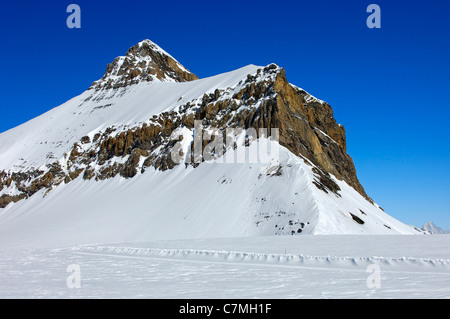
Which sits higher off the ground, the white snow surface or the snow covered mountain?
the snow covered mountain

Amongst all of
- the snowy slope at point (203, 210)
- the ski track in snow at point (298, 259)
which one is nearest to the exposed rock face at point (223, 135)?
the snowy slope at point (203, 210)

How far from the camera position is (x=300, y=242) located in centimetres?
2478

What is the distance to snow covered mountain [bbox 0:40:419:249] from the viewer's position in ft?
159

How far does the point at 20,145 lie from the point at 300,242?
114 m

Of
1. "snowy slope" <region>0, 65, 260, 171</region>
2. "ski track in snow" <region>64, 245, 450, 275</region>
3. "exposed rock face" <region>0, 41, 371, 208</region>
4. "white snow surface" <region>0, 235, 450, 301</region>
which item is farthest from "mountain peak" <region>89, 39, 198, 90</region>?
"white snow surface" <region>0, 235, 450, 301</region>

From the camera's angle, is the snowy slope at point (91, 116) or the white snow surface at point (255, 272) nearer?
the white snow surface at point (255, 272)

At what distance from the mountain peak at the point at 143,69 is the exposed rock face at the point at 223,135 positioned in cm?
3982

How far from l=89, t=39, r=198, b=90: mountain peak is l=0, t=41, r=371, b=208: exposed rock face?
39822 millimetres

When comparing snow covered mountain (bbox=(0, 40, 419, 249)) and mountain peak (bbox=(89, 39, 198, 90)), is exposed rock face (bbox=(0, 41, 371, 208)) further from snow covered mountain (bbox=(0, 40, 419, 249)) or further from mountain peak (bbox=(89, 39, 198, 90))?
mountain peak (bbox=(89, 39, 198, 90))

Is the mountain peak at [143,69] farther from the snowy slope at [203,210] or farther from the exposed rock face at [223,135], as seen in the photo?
the snowy slope at [203,210]

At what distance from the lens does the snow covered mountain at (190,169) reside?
48531 mm

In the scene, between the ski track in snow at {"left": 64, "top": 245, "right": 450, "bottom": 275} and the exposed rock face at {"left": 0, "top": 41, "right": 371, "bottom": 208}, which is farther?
the exposed rock face at {"left": 0, "top": 41, "right": 371, "bottom": 208}

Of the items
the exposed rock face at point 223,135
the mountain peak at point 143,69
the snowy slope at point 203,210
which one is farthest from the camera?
the mountain peak at point 143,69

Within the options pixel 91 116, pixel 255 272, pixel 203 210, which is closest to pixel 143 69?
pixel 91 116
